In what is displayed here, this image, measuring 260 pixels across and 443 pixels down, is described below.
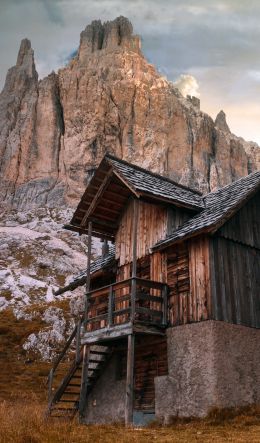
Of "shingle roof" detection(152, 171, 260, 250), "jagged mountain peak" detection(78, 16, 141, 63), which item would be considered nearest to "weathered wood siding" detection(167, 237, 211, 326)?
"shingle roof" detection(152, 171, 260, 250)

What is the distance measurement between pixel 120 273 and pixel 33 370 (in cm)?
2318

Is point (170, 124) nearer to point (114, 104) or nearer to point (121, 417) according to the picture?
point (114, 104)

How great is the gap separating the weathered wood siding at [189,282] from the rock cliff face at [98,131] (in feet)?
333

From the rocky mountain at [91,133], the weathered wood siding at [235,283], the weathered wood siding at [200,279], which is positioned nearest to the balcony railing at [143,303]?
the weathered wood siding at [200,279]

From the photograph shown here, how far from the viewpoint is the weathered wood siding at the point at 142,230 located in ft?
58.6

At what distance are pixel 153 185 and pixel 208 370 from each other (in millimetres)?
6999

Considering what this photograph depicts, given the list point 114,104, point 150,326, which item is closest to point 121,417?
point 150,326

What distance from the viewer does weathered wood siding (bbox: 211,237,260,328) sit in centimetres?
1496

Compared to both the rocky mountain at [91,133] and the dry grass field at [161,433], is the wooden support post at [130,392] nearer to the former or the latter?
the dry grass field at [161,433]

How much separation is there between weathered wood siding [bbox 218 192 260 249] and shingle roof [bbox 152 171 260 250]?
612 millimetres

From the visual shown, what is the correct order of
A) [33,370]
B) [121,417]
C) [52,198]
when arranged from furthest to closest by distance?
1. [52,198]
2. [33,370]
3. [121,417]

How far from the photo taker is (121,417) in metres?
17.5

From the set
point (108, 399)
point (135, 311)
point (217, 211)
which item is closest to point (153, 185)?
point (217, 211)

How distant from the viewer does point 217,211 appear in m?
15.9
